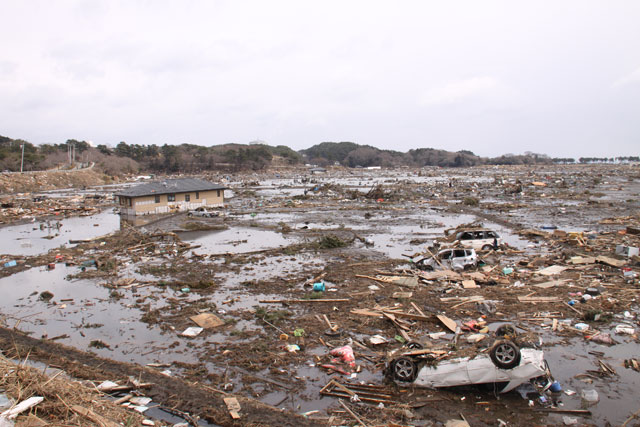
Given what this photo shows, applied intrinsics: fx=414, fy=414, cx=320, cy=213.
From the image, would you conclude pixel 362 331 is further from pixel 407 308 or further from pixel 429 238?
pixel 429 238

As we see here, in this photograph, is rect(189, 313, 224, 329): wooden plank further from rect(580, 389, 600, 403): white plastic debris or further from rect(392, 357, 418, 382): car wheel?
rect(580, 389, 600, 403): white plastic debris

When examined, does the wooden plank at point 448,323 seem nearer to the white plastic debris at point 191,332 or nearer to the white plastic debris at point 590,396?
the white plastic debris at point 590,396

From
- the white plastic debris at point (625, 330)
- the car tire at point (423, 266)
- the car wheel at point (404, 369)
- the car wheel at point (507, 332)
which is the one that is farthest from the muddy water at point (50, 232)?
the white plastic debris at point (625, 330)

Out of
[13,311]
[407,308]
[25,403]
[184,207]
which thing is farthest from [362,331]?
[184,207]

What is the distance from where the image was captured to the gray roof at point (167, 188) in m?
36.1

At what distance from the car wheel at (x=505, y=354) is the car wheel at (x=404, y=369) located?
145 centimetres

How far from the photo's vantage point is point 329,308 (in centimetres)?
1290

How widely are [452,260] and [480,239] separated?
12.8 ft

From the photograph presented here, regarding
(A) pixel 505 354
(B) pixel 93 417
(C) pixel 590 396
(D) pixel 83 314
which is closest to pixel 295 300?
(D) pixel 83 314

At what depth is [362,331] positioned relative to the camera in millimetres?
11031

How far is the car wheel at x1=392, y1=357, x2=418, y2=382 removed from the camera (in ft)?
26.1

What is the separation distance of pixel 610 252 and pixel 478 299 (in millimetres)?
9495

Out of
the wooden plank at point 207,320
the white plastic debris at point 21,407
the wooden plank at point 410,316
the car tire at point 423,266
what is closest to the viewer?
the white plastic debris at point 21,407

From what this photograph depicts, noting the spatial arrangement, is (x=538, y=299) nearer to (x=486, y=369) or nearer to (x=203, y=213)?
(x=486, y=369)
